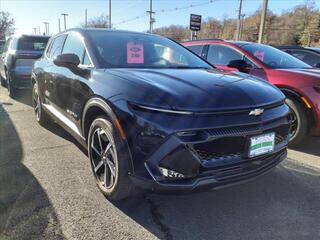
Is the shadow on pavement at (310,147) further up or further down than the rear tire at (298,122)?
further down

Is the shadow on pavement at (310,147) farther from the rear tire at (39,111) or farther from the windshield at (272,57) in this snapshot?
the rear tire at (39,111)

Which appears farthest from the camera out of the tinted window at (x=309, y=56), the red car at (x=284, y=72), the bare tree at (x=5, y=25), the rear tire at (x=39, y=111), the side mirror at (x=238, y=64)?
the bare tree at (x=5, y=25)

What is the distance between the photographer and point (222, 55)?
6270 mm

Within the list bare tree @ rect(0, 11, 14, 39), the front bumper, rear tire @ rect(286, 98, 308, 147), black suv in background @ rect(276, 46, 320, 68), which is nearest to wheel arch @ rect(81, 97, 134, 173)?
the front bumper

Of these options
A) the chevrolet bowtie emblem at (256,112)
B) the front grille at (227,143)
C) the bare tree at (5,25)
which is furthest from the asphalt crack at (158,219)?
the bare tree at (5,25)

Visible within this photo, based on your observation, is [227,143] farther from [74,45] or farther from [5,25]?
[5,25]

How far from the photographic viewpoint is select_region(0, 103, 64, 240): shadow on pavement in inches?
108

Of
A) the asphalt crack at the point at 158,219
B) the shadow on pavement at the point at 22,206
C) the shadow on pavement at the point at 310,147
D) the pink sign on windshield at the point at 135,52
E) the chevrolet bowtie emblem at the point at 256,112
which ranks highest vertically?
the pink sign on windshield at the point at 135,52

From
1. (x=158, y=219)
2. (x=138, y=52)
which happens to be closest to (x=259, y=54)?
(x=138, y=52)

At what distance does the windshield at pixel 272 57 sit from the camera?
5.61 meters

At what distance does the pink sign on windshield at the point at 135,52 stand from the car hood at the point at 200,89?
0.43 m

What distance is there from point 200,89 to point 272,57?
3.35 metres

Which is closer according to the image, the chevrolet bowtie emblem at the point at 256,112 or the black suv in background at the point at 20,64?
the chevrolet bowtie emblem at the point at 256,112

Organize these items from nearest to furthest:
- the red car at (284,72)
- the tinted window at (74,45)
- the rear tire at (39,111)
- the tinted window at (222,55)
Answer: the tinted window at (74,45)
the red car at (284,72)
the rear tire at (39,111)
the tinted window at (222,55)
